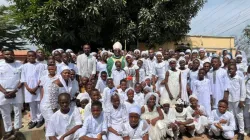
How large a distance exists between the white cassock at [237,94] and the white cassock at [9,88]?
4.82m

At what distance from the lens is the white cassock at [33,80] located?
5.67 m

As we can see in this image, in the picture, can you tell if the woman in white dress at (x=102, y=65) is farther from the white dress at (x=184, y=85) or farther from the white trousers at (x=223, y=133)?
the white trousers at (x=223, y=133)

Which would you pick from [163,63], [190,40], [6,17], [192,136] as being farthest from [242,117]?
[6,17]

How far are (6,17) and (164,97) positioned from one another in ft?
58.8

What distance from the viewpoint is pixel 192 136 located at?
6.30 meters

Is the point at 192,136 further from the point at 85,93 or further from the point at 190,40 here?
the point at 190,40

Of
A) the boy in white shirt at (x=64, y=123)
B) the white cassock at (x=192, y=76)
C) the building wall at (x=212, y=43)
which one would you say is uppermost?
the building wall at (x=212, y=43)

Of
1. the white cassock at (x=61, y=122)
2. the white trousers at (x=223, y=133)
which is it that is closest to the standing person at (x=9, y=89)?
the white cassock at (x=61, y=122)

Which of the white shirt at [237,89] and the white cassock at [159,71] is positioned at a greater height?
the white cassock at [159,71]

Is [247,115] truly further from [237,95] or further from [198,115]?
[198,115]

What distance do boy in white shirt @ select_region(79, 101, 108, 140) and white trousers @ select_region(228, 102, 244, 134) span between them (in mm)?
3455

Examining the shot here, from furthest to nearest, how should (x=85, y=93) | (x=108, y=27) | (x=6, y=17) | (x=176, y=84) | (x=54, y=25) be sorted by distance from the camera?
(x=6, y=17) < (x=108, y=27) < (x=54, y=25) < (x=176, y=84) < (x=85, y=93)

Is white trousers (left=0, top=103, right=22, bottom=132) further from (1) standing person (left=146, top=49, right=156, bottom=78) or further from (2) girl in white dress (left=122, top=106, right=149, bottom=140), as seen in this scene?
(1) standing person (left=146, top=49, right=156, bottom=78)

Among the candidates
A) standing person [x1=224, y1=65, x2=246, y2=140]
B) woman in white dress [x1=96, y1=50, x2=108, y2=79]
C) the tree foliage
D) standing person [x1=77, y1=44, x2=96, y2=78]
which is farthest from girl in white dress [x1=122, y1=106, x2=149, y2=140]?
the tree foliage
